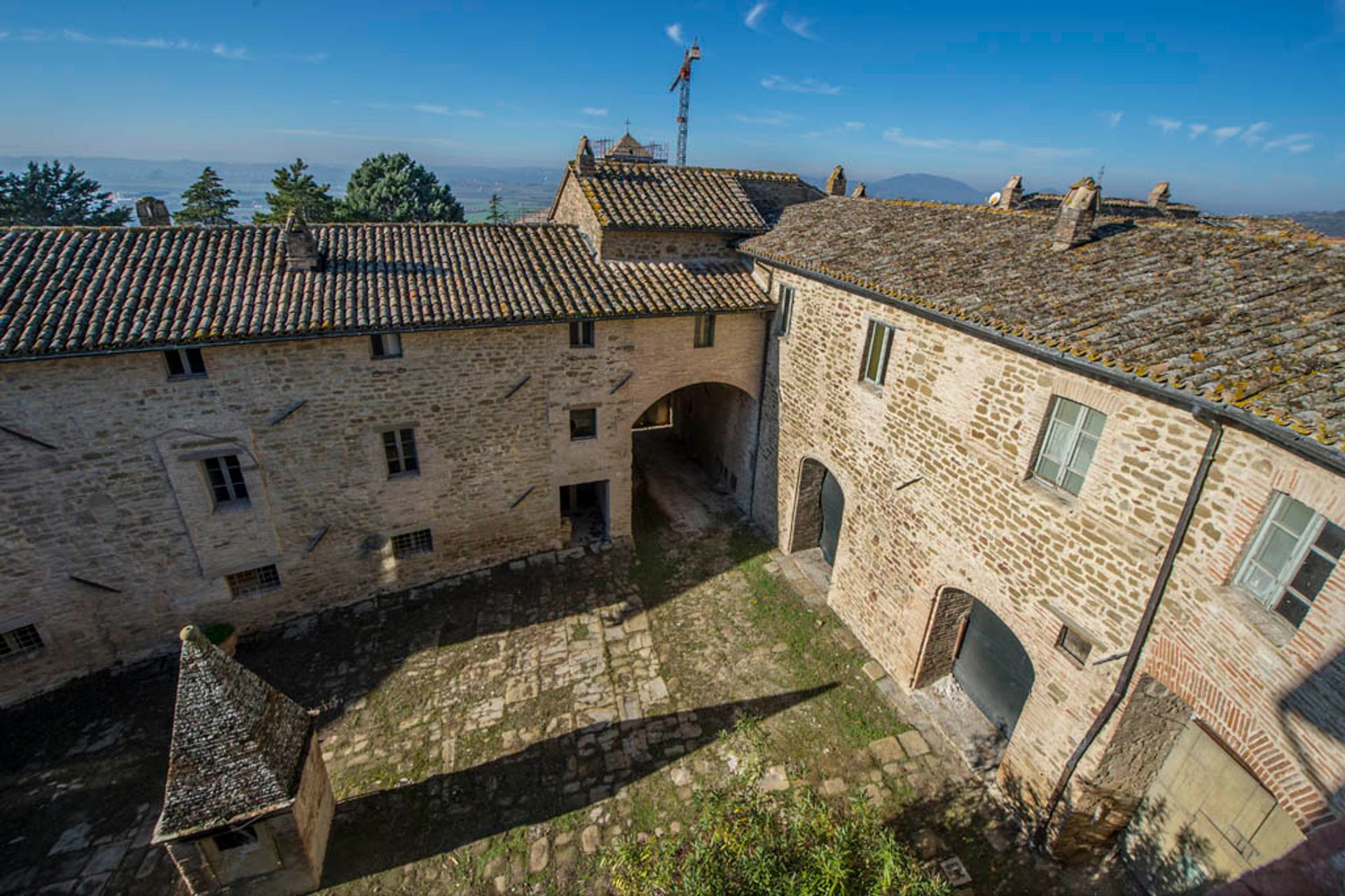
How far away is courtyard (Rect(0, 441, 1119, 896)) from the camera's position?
1013cm

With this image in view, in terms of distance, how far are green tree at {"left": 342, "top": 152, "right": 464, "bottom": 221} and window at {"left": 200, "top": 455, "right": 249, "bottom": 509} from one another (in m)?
38.1

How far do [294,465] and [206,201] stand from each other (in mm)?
47176

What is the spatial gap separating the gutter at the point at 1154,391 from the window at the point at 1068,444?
713 mm

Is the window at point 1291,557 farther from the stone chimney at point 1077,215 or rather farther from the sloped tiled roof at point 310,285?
the sloped tiled roof at point 310,285

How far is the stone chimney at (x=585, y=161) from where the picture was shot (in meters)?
16.9

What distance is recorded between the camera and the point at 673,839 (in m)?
7.67

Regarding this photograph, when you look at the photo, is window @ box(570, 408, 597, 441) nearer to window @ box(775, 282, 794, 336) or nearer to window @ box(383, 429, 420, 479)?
window @ box(383, 429, 420, 479)

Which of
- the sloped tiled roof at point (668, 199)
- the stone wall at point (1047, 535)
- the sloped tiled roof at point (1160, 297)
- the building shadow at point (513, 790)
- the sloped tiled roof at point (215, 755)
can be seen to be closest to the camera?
the sloped tiled roof at point (1160, 297)

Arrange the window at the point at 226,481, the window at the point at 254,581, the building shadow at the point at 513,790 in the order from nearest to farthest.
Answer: the building shadow at the point at 513,790, the window at the point at 226,481, the window at the point at 254,581

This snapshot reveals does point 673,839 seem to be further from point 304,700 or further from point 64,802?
point 64,802

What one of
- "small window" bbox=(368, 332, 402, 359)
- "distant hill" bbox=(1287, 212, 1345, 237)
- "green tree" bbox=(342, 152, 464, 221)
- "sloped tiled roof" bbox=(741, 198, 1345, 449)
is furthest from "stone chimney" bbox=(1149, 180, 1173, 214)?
"green tree" bbox=(342, 152, 464, 221)

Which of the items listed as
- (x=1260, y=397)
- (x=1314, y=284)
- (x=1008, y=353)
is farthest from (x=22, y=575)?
(x=1314, y=284)

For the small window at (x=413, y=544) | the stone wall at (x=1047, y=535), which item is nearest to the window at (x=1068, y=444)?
the stone wall at (x=1047, y=535)

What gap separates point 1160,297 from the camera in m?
8.62
